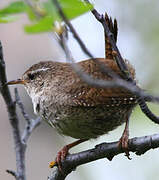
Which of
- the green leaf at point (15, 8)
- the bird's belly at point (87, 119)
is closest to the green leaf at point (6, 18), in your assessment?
the green leaf at point (15, 8)

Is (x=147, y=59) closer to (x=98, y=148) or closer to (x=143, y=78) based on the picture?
(x=143, y=78)

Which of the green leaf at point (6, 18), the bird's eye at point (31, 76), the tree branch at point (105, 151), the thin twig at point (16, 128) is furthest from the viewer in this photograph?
the bird's eye at point (31, 76)

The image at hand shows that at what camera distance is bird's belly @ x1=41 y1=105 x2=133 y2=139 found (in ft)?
10.6

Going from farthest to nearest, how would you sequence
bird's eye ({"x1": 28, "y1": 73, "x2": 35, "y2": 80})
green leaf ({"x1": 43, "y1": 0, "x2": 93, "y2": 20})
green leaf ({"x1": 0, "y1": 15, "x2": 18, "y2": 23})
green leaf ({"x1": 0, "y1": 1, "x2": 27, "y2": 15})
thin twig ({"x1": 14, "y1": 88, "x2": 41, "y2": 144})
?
bird's eye ({"x1": 28, "y1": 73, "x2": 35, "y2": 80})
thin twig ({"x1": 14, "y1": 88, "x2": 41, "y2": 144})
green leaf ({"x1": 0, "y1": 15, "x2": 18, "y2": 23})
green leaf ({"x1": 0, "y1": 1, "x2": 27, "y2": 15})
green leaf ({"x1": 43, "y1": 0, "x2": 93, "y2": 20})

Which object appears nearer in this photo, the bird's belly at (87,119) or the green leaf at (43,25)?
the green leaf at (43,25)

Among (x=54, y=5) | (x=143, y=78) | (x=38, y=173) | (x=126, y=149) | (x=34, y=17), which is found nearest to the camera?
(x=54, y=5)

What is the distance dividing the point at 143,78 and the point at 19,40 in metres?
1.98

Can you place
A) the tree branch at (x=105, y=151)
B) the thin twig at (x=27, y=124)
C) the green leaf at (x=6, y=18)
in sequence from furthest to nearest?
the thin twig at (x=27, y=124) → the tree branch at (x=105, y=151) → the green leaf at (x=6, y=18)

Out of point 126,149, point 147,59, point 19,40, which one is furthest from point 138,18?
point 126,149

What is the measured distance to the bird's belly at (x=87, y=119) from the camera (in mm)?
3244

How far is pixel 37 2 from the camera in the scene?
73.5 inches

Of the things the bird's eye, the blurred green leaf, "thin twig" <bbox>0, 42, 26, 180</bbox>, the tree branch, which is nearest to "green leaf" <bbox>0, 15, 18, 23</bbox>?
the blurred green leaf

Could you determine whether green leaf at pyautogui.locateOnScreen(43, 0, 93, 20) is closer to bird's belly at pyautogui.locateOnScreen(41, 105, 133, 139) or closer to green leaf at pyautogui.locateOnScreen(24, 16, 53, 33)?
green leaf at pyautogui.locateOnScreen(24, 16, 53, 33)

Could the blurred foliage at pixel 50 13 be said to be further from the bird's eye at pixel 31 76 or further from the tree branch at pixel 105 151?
the bird's eye at pixel 31 76
